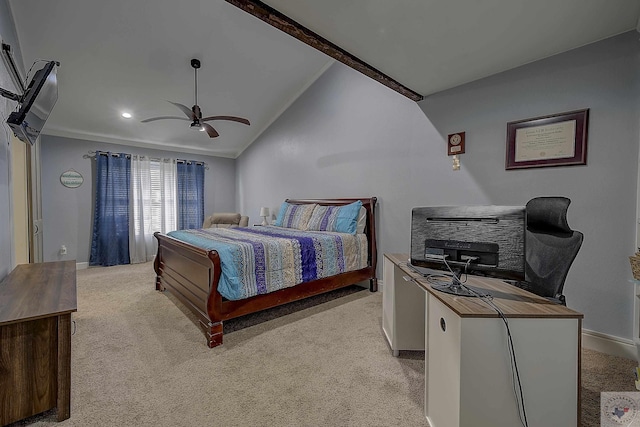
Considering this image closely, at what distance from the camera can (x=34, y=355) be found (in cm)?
139

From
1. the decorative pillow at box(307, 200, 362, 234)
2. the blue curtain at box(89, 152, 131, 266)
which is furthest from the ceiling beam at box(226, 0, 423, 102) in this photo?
the blue curtain at box(89, 152, 131, 266)

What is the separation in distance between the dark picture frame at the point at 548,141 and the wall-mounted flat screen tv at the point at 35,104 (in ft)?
11.4

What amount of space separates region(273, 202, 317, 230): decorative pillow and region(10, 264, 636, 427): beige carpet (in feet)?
4.89

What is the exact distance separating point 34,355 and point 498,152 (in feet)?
11.9

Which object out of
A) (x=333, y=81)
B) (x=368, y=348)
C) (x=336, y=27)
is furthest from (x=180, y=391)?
(x=333, y=81)

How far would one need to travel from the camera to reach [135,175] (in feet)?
17.0

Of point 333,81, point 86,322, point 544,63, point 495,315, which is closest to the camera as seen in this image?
point 495,315

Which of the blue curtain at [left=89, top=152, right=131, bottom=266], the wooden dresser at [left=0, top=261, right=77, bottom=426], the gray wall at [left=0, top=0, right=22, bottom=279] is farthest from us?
the blue curtain at [left=89, top=152, right=131, bottom=266]

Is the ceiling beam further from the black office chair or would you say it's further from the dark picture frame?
the black office chair

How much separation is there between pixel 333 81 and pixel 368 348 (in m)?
3.74

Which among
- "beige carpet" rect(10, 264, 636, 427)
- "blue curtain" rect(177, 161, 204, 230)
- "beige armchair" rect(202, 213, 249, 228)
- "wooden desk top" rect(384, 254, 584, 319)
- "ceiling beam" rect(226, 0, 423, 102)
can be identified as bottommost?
"beige carpet" rect(10, 264, 636, 427)

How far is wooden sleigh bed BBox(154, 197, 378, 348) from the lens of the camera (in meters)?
2.18

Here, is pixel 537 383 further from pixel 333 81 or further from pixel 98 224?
pixel 98 224

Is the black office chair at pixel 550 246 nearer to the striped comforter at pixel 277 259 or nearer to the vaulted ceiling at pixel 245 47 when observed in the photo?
the vaulted ceiling at pixel 245 47
